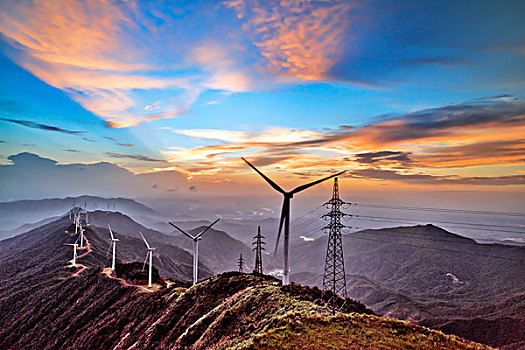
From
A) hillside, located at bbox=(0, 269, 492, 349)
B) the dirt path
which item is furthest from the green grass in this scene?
the dirt path

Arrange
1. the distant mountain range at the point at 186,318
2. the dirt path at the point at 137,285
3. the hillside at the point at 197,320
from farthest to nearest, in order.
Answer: the dirt path at the point at 137,285
the distant mountain range at the point at 186,318
the hillside at the point at 197,320

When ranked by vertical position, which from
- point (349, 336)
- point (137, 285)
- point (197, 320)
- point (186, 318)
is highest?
point (349, 336)

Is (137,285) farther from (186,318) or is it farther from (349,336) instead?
(349,336)

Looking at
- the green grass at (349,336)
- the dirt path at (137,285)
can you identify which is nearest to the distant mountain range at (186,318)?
the green grass at (349,336)

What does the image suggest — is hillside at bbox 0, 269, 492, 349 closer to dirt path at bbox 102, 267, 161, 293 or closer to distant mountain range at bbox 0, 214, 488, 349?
distant mountain range at bbox 0, 214, 488, 349

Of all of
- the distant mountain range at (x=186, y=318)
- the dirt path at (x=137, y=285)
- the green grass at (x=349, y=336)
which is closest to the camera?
the green grass at (x=349, y=336)

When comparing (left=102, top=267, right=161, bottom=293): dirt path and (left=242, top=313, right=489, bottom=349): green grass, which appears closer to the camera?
(left=242, top=313, right=489, bottom=349): green grass

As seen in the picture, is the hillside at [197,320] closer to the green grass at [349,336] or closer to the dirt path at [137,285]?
the green grass at [349,336]

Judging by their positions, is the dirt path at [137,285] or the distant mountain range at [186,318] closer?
the distant mountain range at [186,318]

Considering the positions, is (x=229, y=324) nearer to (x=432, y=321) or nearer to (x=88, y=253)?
(x=432, y=321)

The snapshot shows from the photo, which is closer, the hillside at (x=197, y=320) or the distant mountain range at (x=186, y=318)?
the hillside at (x=197, y=320)

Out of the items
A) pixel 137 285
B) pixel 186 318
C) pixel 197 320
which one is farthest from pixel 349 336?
pixel 137 285

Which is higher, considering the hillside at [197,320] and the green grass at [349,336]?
the green grass at [349,336]
